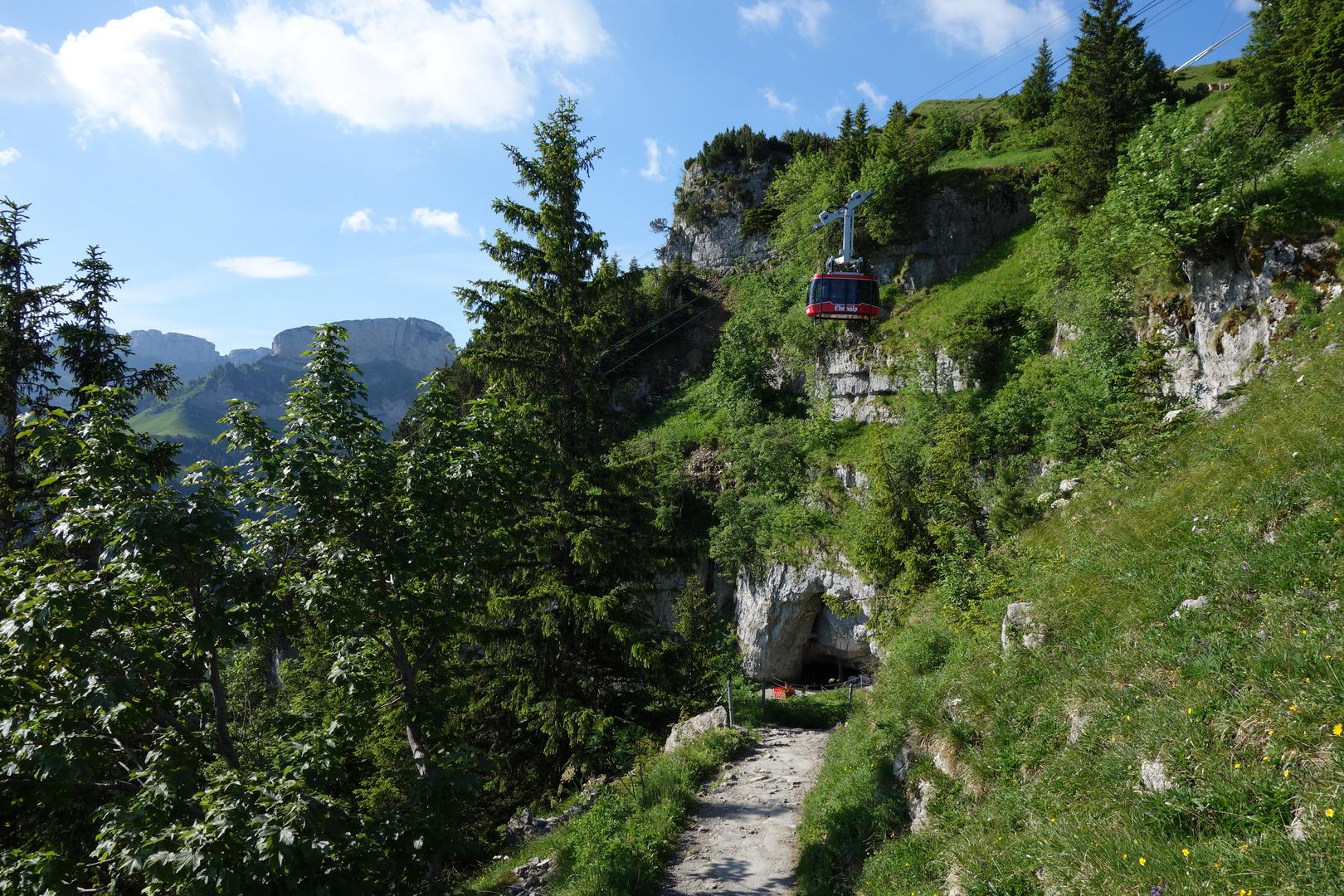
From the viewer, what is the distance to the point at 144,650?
15.5 feet

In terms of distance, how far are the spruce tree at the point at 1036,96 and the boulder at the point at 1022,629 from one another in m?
43.4

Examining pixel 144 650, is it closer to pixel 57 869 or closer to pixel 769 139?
pixel 57 869

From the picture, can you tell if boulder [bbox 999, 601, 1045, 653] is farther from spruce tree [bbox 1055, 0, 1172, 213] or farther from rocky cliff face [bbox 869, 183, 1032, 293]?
rocky cliff face [bbox 869, 183, 1032, 293]

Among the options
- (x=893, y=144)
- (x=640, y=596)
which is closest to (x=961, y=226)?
(x=893, y=144)

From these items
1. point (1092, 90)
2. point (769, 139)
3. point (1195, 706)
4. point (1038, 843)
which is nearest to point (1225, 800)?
point (1195, 706)

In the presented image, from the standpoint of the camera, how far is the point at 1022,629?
813 centimetres

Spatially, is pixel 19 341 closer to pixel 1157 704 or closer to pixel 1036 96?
pixel 1157 704

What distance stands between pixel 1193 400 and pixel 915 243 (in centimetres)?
1998

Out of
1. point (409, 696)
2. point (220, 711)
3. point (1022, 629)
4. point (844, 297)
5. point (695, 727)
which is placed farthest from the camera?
point (844, 297)

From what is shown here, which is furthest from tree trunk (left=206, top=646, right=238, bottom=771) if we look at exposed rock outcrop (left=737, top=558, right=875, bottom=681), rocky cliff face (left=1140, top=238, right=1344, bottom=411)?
exposed rock outcrop (left=737, top=558, right=875, bottom=681)

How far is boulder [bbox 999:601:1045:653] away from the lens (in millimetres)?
7801

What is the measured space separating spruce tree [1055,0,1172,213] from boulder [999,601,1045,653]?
21799 mm

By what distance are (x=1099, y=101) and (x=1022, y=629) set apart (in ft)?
86.0

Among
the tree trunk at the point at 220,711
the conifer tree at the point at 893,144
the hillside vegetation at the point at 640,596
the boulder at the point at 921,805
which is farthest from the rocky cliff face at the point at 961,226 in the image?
the tree trunk at the point at 220,711
